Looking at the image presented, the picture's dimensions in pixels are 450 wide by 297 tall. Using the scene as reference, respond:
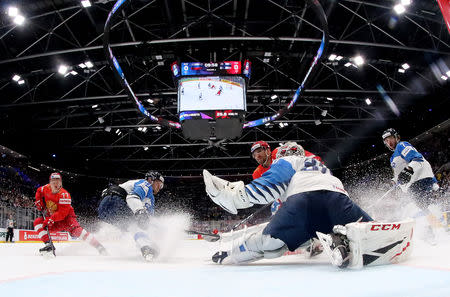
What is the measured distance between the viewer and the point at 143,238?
10.4ft

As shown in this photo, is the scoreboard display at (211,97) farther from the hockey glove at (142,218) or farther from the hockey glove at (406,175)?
the hockey glove at (142,218)

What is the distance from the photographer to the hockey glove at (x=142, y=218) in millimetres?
3158

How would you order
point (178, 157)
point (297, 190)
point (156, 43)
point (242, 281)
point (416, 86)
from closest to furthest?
point (242, 281) < point (297, 190) < point (156, 43) < point (416, 86) < point (178, 157)

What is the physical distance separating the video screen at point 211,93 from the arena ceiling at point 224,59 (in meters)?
1.36

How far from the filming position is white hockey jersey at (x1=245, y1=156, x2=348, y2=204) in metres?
2.13

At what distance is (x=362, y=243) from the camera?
1.79 m

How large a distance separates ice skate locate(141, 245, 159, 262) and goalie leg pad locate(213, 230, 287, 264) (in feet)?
2.41

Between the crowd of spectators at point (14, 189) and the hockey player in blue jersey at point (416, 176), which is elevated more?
the crowd of spectators at point (14, 189)

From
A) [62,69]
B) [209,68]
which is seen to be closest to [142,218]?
[209,68]

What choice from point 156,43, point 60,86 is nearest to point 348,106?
point 156,43

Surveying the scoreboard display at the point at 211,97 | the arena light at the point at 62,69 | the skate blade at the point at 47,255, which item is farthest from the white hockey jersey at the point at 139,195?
the arena light at the point at 62,69

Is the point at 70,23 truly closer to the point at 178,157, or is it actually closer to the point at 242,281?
the point at 242,281

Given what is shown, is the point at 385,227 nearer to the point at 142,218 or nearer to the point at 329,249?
the point at 329,249

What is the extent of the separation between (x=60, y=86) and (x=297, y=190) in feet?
42.2
